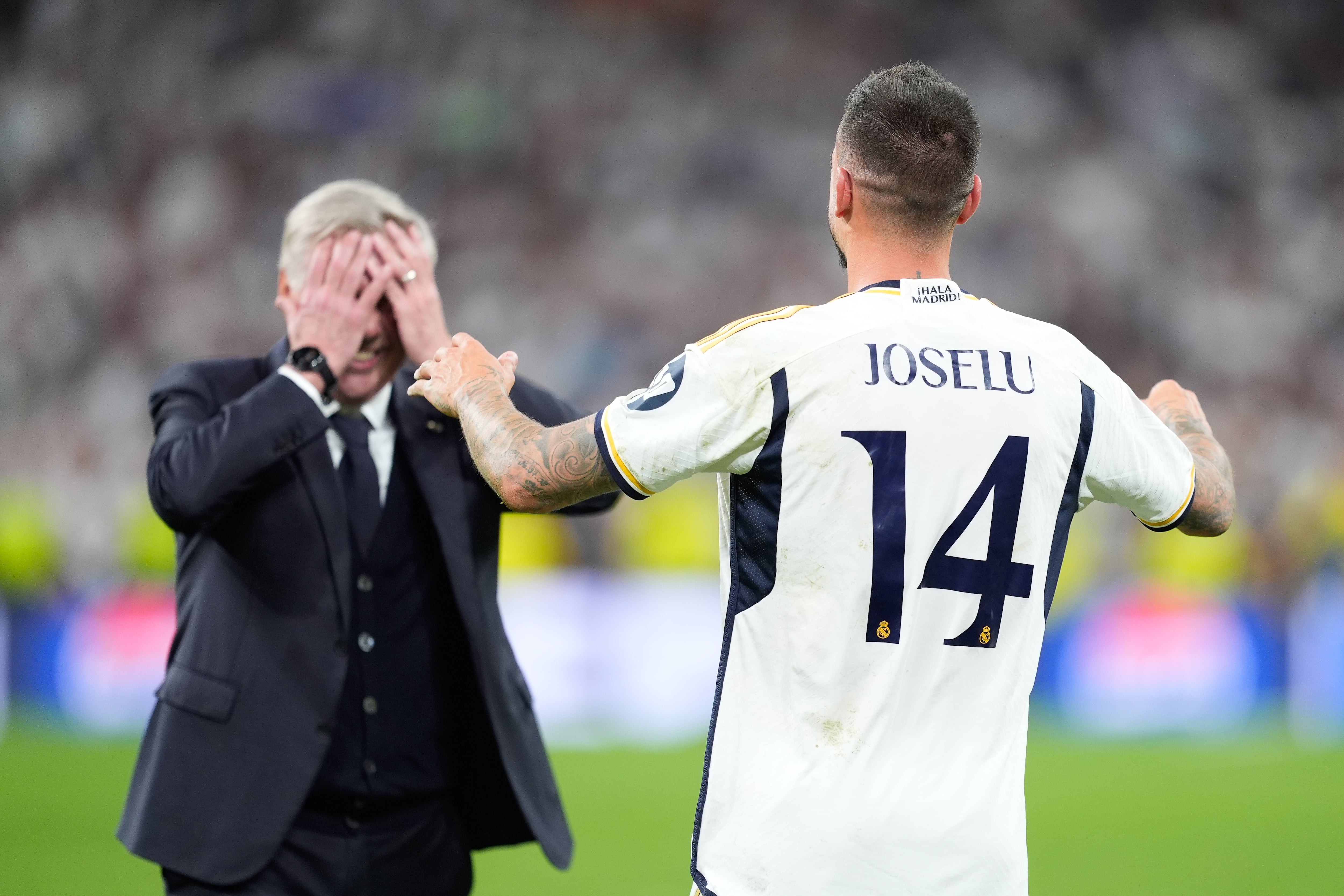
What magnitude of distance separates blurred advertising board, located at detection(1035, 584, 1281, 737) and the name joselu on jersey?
25.7 ft

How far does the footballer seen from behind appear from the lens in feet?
7.09

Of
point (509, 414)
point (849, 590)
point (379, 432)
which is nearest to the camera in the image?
point (849, 590)

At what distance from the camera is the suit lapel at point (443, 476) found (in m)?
2.91

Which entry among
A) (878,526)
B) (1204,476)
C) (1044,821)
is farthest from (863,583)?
(1044,821)

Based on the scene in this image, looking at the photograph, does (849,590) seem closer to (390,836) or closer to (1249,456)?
(390,836)

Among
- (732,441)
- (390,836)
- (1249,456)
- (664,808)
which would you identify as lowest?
(664,808)

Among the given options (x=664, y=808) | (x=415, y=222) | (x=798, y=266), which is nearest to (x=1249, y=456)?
(x=798, y=266)

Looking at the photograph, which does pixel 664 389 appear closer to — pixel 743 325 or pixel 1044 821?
pixel 743 325

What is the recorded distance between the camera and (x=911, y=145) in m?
2.25

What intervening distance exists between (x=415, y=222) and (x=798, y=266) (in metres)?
12.7

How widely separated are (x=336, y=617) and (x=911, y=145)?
1.45 m

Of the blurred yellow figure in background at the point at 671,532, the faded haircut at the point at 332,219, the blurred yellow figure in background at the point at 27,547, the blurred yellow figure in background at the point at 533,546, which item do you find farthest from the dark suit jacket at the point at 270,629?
the blurred yellow figure in background at the point at 533,546

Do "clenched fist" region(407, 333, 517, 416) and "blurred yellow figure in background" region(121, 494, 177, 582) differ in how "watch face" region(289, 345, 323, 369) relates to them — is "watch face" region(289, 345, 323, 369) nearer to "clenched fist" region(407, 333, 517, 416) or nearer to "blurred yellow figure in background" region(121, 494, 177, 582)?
"clenched fist" region(407, 333, 517, 416)

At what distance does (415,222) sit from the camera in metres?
3.12
